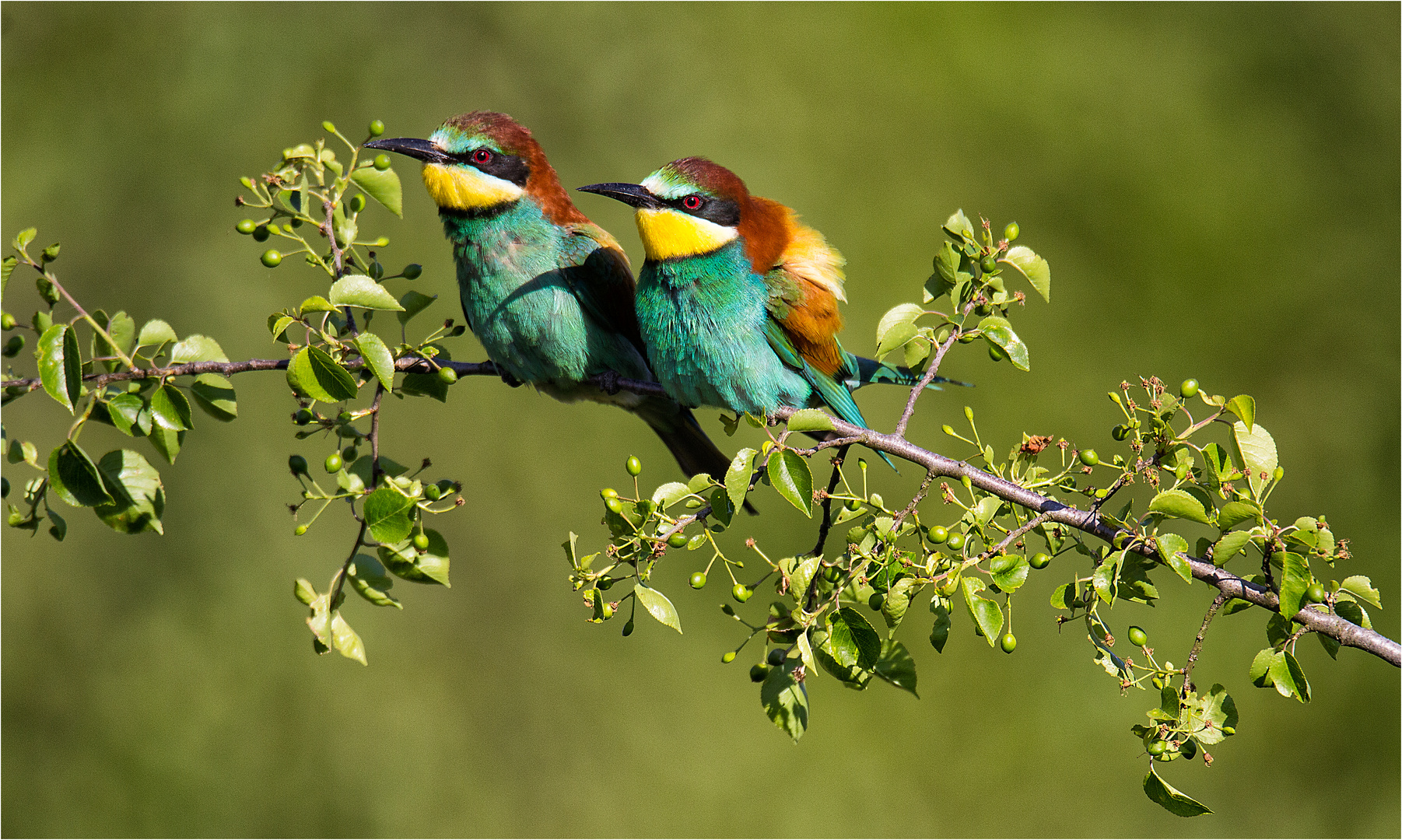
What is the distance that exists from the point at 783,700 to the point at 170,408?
98cm

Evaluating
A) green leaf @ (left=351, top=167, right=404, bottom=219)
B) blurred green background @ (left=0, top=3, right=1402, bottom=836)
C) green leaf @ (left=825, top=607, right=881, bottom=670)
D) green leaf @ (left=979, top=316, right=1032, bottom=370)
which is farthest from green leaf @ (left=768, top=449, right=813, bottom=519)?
blurred green background @ (left=0, top=3, right=1402, bottom=836)

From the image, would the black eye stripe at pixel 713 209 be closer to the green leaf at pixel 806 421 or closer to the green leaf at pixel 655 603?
the green leaf at pixel 806 421

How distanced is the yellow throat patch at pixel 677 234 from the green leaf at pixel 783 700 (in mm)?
961

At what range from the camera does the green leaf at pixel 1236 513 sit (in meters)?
1.19

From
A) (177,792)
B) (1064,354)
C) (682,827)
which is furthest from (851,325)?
(177,792)

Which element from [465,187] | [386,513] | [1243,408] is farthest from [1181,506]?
[465,187]

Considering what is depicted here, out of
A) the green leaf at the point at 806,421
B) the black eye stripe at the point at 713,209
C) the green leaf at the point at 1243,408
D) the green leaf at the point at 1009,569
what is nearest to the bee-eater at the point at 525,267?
the black eye stripe at the point at 713,209

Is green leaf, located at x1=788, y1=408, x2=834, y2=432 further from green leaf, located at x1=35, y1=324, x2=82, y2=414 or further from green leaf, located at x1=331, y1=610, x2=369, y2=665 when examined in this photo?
green leaf, located at x1=35, y1=324, x2=82, y2=414

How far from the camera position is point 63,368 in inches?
52.8

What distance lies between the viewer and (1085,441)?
4887mm

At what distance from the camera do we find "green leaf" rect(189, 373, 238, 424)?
160 centimetres

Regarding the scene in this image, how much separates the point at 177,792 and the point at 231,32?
12.5 ft

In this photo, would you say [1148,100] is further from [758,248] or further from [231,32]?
[231,32]

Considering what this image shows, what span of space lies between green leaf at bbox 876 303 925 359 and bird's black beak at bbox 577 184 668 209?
0.78 m
